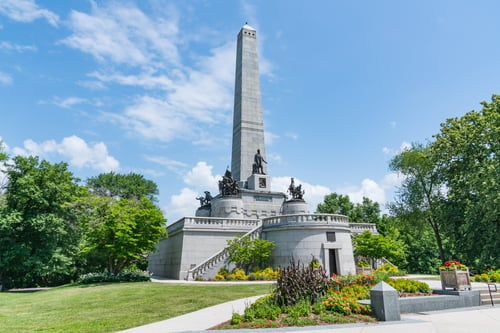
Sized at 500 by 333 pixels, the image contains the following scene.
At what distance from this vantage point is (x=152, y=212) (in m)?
23.2

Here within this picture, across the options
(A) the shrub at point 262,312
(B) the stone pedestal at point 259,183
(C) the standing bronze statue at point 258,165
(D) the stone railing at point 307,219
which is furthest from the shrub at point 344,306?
(C) the standing bronze statue at point 258,165

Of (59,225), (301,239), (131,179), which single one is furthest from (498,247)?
(131,179)

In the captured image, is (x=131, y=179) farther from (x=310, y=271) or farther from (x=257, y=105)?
(x=310, y=271)

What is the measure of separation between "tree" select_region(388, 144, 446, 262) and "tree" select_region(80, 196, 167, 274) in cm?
2856

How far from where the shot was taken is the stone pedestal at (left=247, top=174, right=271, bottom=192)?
3516 centimetres

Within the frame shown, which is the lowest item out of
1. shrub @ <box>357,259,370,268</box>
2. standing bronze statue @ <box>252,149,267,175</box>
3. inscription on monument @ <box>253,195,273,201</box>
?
shrub @ <box>357,259,370,268</box>

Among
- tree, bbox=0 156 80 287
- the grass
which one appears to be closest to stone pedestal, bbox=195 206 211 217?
tree, bbox=0 156 80 287

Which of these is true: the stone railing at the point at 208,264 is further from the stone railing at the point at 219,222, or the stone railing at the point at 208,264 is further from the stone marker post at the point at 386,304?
the stone marker post at the point at 386,304

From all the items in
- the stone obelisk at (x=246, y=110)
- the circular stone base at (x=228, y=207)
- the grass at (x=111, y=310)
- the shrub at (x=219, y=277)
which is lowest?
the grass at (x=111, y=310)

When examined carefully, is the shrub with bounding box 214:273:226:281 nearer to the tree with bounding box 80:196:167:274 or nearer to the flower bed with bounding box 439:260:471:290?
the tree with bounding box 80:196:167:274

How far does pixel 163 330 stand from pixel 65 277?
39519 millimetres

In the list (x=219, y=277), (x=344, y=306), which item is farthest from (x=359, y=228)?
(x=344, y=306)

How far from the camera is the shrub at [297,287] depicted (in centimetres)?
1045

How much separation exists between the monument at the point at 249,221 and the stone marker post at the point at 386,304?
49.4 ft
